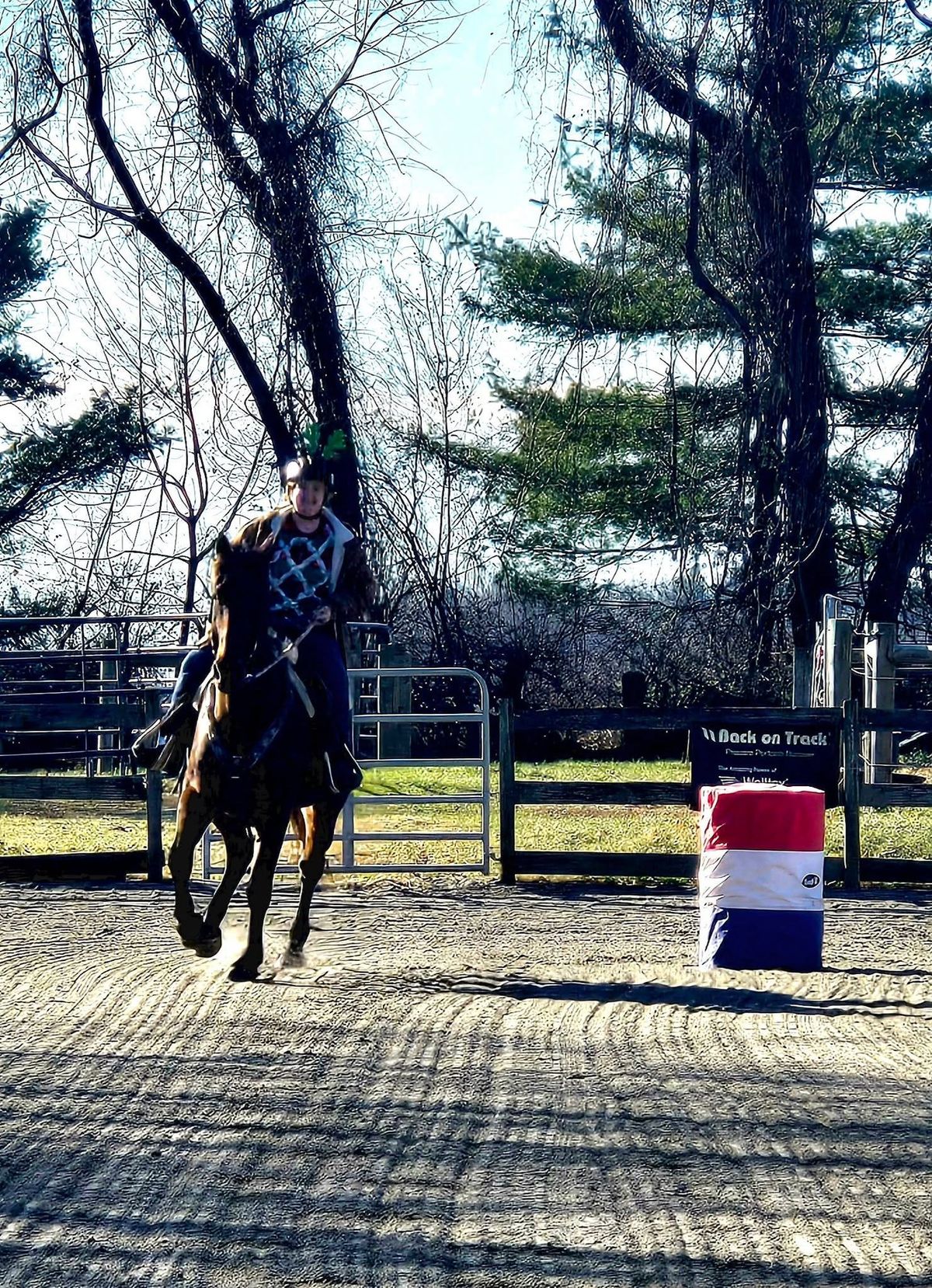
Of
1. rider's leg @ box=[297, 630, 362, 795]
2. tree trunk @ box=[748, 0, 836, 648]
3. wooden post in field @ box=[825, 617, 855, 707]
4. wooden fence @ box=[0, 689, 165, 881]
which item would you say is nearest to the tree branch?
wooden fence @ box=[0, 689, 165, 881]

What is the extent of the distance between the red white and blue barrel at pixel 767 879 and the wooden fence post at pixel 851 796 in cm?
349

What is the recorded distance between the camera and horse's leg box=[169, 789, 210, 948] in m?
8.16

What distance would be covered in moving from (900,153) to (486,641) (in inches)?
367

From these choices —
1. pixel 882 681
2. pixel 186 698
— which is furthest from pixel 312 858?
pixel 882 681

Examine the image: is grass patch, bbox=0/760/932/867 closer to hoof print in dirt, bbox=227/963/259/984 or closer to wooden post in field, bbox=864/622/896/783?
wooden post in field, bbox=864/622/896/783

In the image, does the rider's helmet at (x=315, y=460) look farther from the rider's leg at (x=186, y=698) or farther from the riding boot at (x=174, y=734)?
the riding boot at (x=174, y=734)

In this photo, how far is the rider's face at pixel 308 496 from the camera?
834 cm

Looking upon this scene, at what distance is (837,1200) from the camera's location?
447 centimetres

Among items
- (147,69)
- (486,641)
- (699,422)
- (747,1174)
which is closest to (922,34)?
(699,422)

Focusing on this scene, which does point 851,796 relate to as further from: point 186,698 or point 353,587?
point 186,698

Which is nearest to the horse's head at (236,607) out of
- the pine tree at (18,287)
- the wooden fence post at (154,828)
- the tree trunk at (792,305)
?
the wooden fence post at (154,828)

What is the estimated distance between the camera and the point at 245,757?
7.92 metres

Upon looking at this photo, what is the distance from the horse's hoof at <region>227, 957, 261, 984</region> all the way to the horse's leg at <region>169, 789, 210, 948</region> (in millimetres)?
306

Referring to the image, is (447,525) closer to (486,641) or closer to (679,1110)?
(486,641)
